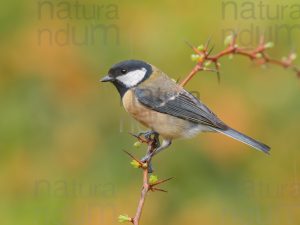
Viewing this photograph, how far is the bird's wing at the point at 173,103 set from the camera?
4.62m

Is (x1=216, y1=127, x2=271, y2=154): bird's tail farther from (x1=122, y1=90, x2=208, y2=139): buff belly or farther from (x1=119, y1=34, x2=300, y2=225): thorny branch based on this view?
(x1=119, y1=34, x2=300, y2=225): thorny branch

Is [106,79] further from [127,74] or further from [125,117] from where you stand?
[125,117]

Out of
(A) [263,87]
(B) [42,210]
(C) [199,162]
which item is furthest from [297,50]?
(B) [42,210]

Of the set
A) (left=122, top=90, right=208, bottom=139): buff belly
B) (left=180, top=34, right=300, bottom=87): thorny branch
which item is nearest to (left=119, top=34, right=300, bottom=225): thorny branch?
(left=180, top=34, right=300, bottom=87): thorny branch

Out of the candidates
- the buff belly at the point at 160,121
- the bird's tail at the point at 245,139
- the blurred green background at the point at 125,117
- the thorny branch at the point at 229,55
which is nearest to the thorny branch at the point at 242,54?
the thorny branch at the point at 229,55

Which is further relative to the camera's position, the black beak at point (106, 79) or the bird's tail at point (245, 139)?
the black beak at point (106, 79)

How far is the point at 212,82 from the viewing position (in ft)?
18.2

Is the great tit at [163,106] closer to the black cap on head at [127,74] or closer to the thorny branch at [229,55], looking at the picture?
the black cap on head at [127,74]

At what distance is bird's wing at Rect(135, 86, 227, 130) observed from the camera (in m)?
4.62

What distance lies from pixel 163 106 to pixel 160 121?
0.47ft

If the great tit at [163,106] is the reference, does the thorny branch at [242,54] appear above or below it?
above

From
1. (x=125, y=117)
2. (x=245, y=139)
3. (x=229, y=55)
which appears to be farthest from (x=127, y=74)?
(x=229, y=55)

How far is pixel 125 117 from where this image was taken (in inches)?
213

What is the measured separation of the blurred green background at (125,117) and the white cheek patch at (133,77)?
0.51 m
